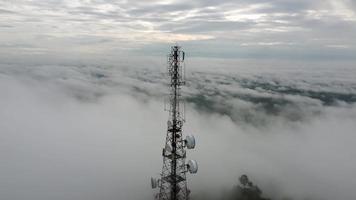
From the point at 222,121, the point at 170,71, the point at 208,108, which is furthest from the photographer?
the point at 208,108

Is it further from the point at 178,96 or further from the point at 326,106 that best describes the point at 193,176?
the point at 326,106

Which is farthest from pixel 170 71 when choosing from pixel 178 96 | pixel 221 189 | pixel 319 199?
pixel 319 199

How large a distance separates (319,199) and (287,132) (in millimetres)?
86665

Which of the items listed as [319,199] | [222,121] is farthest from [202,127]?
[319,199]

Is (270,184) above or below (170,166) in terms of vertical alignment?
below

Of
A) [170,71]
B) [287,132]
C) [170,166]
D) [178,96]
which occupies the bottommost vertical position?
[287,132]

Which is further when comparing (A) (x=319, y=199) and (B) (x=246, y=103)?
(B) (x=246, y=103)

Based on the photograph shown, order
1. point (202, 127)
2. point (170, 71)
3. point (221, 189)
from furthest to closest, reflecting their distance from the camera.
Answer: point (202, 127)
point (221, 189)
point (170, 71)

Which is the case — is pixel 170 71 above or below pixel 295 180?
above

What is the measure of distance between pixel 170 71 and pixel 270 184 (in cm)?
6593

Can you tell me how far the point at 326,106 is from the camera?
648 ft

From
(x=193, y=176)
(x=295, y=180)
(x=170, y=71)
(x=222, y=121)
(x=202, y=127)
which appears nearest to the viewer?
(x=170, y=71)

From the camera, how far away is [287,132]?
155625mm

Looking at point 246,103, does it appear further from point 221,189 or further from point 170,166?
point 170,166
